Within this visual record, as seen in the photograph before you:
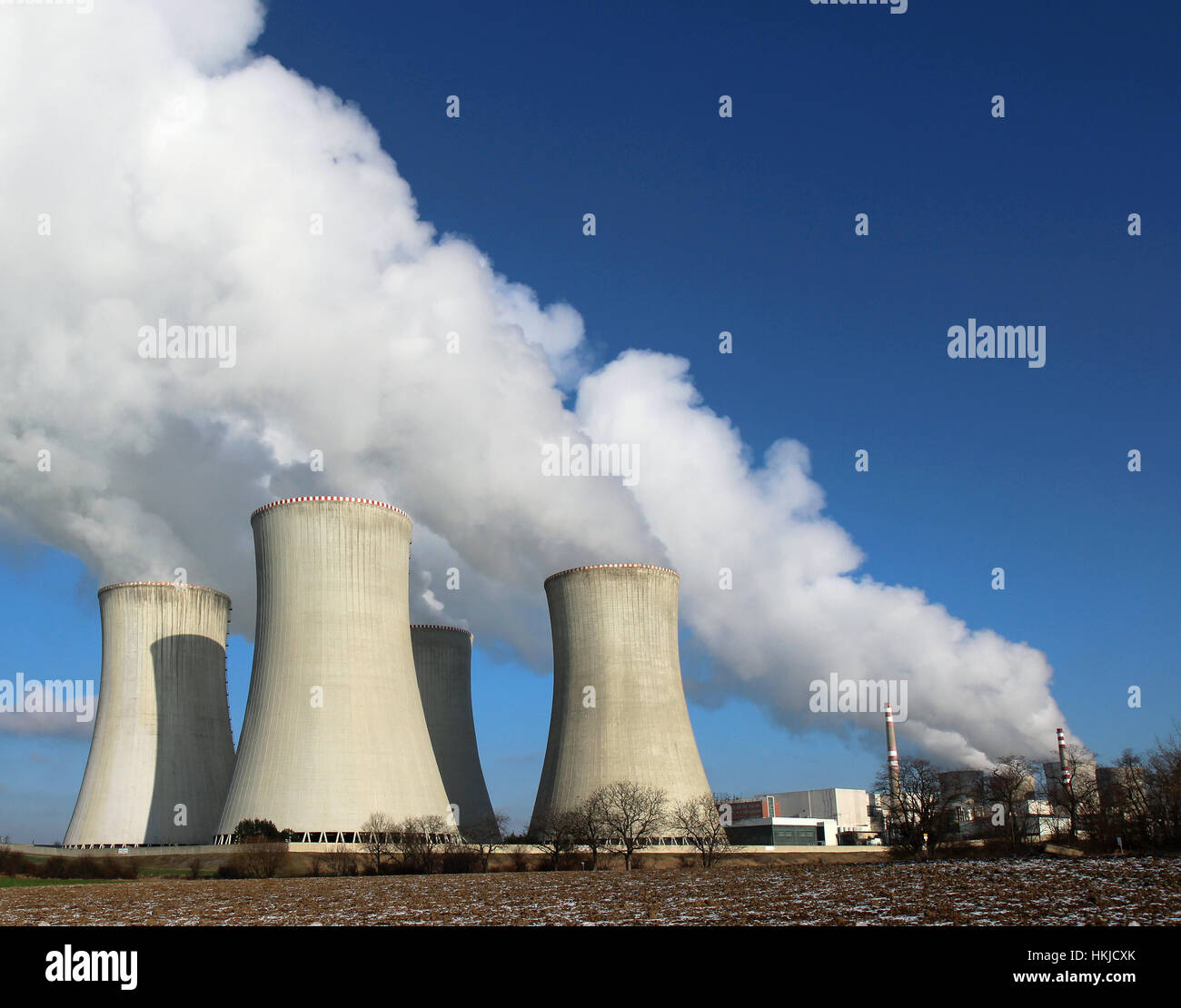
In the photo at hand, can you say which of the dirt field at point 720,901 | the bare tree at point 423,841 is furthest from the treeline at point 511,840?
the dirt field at point 720,901

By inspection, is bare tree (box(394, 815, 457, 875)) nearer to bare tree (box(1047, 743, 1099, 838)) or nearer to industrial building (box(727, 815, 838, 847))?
bare tree (box(1047, 743, 1099, 838))

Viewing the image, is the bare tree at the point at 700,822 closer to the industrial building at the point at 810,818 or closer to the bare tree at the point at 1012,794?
the bare tree at the point at 1012,794

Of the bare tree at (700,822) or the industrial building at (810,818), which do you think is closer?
the bare tree at (700,822)

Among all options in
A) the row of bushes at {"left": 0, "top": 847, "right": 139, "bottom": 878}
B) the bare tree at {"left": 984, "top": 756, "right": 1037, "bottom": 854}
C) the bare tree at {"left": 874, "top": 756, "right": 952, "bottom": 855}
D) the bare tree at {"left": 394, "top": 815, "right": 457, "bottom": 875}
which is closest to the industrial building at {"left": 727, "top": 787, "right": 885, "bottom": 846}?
the bare tree at {"left": 984, "top": 756, "right": 1037, "bottom": 854}

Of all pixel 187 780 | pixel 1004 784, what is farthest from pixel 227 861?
pixel 1004 784
